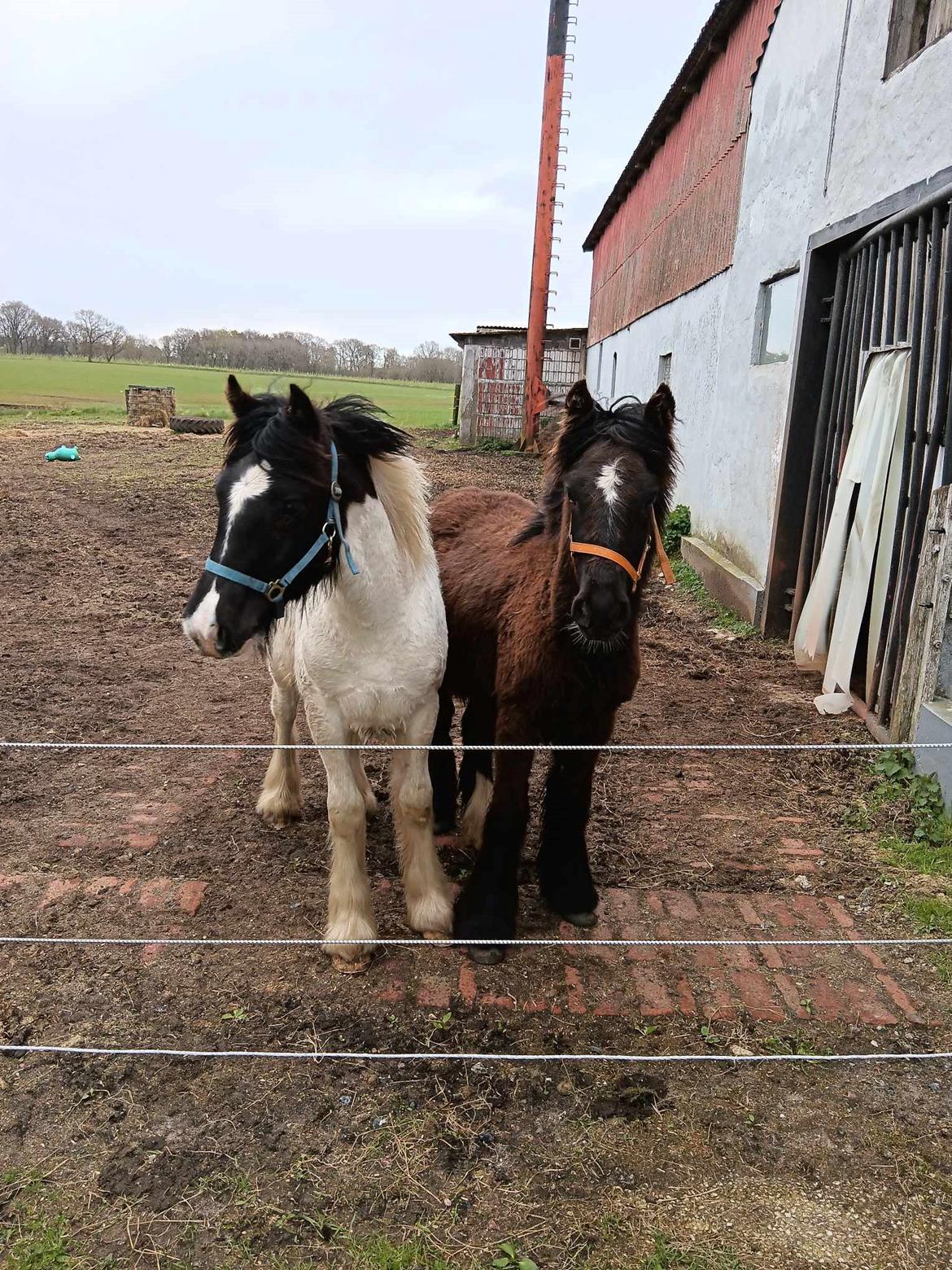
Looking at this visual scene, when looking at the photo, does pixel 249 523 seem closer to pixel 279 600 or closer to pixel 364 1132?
pixel 279 600

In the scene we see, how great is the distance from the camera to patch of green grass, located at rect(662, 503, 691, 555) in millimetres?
9992

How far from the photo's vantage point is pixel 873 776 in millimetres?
4375

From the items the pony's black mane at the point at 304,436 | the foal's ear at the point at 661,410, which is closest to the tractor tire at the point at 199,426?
the pony's black mane at the point at 304,436

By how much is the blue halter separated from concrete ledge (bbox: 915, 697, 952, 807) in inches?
112

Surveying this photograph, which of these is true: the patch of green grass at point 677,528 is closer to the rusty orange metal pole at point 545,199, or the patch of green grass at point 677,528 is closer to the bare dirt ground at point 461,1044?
the bare dirt ground at point 461,1044

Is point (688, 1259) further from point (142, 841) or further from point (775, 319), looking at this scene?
point (775, 319)

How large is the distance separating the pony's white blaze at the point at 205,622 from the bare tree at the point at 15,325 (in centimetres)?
7012

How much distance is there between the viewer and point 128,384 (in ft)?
139

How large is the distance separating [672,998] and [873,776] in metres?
2.19

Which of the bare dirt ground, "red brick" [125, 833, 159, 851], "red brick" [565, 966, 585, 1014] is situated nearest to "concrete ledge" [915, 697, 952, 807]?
the bare dirt ground

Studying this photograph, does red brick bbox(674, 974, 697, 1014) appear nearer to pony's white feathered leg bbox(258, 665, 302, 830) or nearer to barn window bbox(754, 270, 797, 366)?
pony's white feathered leg bbox(258, 665, 302, 830)

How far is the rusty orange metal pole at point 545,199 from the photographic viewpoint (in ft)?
52.8

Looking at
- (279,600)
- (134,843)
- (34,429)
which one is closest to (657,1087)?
(279,600)

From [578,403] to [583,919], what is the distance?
2.00 m
